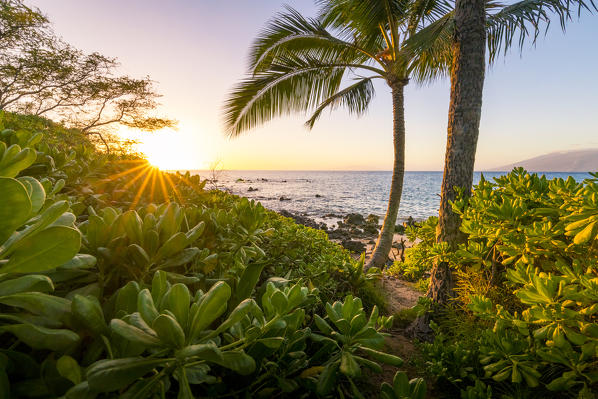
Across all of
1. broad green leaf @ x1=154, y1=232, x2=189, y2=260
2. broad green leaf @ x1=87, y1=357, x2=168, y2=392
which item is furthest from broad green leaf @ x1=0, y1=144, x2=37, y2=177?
broad green leaf @ x1=87, y1=357, x2=168, y2=392

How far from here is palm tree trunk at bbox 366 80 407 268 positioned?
6.22 meters

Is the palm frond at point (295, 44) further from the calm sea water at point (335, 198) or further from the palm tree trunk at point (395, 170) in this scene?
the calm sea water at point (335, 198)

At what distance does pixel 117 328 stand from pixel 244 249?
88 cm

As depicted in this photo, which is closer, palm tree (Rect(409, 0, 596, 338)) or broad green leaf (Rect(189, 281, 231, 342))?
broad green leaf (Rect(189, 281, 231, 342))

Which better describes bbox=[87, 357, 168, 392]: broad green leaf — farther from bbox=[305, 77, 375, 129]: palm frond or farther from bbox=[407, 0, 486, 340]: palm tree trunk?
bbox=[305, 77, 375, 129]: palm frond

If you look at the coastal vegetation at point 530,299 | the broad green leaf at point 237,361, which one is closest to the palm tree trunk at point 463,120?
the coastal vegetation at point 530,299

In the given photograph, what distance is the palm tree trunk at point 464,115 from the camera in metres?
2.80

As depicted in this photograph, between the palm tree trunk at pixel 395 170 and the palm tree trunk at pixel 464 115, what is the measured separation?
3376 millimetres

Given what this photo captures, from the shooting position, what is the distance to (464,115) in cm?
284

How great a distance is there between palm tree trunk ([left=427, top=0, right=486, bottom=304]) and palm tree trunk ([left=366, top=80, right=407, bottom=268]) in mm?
3376

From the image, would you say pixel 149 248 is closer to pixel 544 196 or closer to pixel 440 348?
pixel 440 348

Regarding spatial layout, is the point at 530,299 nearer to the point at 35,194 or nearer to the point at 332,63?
the point at 35,194

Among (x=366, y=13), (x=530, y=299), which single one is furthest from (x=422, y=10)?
(x=530, y=299)

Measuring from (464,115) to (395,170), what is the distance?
11.5ft
